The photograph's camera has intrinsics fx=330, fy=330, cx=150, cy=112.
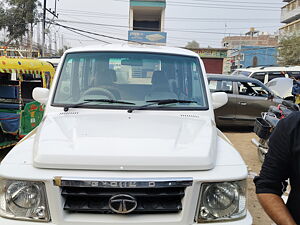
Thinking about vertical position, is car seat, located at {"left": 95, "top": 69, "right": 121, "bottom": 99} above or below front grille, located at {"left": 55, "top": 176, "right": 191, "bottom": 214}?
above

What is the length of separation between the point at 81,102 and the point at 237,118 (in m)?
7.33

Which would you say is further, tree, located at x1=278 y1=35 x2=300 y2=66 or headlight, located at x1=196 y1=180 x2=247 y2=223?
tree, located at x1=278 y1=35 x2=300 y2=66

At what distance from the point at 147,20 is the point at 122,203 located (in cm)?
4107

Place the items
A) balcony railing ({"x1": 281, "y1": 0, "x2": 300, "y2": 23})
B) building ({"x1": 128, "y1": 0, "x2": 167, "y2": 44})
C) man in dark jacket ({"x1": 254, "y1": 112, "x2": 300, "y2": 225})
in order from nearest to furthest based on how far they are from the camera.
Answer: man in dark jacket ({"x1": 254, "y1": 112, "x2": 300, "y2": 225}) → building ({"x1": 128, "y1": 0, "x2": 167, "y2": 44}) → balcony railing ({"x1": 281, "y1": 0, "x2": 300, "y2": 23})

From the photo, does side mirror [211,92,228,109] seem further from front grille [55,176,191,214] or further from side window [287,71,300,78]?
side window [287,71,300,78]

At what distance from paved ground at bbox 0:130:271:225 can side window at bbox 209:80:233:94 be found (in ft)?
4.26

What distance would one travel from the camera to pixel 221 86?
978 centimetres

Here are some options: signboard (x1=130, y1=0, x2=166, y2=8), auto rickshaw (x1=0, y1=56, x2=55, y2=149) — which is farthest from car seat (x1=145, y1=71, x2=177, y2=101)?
signboard (x1=130, y1=0, x2=166, y2=8)

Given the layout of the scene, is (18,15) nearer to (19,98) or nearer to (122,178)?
(19,98)

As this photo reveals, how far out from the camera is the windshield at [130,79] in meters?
3.24

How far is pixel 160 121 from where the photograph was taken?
278 cm

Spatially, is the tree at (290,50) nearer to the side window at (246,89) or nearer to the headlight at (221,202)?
the side window at (246,89)

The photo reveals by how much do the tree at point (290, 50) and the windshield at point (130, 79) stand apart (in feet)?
100

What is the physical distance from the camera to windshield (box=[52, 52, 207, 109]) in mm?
3240
